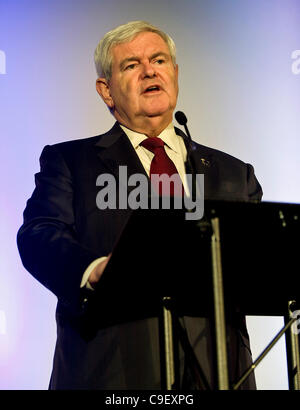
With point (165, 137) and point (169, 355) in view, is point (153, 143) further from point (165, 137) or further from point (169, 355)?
point (169, 355)

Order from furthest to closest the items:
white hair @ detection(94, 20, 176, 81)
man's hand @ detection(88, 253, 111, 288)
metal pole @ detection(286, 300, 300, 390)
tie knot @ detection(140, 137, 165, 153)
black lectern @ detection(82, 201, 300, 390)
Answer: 1. white hair @ detection(94, 20, 176, 81)
2. tie knot @ detection(140, 137, 165, 153)
3. metal pole @ detection(286, 300, 300, 390)
4. man's hand @ detection(88, 253, 111, 288)
5. black lectern @ detection(82, 201, 300, 390)

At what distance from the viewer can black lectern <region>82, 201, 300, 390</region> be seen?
82.7 inches

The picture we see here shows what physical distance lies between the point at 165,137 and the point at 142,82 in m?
0.27

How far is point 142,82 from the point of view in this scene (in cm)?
342

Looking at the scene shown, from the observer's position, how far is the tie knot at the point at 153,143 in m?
3.27

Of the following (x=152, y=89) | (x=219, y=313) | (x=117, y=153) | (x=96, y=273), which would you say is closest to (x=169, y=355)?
(x=96, y=273)

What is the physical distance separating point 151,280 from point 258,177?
144cm

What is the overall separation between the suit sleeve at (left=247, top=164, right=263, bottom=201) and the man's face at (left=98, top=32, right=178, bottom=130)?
17.2 inches

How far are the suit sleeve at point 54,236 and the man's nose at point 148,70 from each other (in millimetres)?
529

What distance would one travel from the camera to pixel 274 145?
148 inches

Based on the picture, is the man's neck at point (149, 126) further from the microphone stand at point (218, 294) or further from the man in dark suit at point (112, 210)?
the microphone stand at point (218, 294)

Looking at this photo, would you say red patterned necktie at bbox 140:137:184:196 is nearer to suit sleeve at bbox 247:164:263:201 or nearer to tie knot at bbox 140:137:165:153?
tie knot at bbox 140:137:165:153

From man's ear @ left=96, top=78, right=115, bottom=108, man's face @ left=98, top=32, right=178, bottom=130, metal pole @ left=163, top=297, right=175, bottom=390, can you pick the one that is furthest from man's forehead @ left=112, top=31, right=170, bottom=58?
metal pole @ left=163, top=297, right=175, bottom=390
